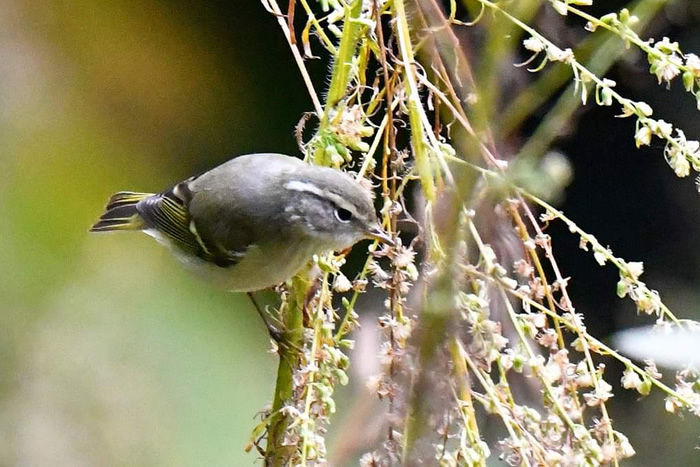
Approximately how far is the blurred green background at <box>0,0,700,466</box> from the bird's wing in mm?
642

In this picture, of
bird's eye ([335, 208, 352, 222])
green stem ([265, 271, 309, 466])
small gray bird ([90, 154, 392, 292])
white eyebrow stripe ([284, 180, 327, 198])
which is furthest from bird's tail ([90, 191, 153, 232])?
green stem ([265, 271, 309, 466])

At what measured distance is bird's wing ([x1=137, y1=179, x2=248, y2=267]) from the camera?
124cm

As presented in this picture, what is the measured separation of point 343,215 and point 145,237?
1153 mm

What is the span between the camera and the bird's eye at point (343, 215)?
39.5 inches

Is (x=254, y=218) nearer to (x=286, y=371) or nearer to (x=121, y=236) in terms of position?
(x=286, y=371)

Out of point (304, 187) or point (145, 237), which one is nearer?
point (304, 187)

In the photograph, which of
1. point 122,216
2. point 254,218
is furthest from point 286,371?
point 122,216

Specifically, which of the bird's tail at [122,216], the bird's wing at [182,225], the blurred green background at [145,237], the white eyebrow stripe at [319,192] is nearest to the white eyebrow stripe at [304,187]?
the white eyebrow stripe at [319,192]

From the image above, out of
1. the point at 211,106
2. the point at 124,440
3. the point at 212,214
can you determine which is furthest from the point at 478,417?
the point at 211,106

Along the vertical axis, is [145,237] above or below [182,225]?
below

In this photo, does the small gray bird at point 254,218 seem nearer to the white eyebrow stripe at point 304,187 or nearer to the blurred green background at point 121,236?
the white eyebrow stripe at point 304,187

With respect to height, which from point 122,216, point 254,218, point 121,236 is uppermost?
point 254,218

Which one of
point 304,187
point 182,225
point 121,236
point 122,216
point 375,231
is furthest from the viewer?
point 121,236

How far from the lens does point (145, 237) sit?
2.04 m
